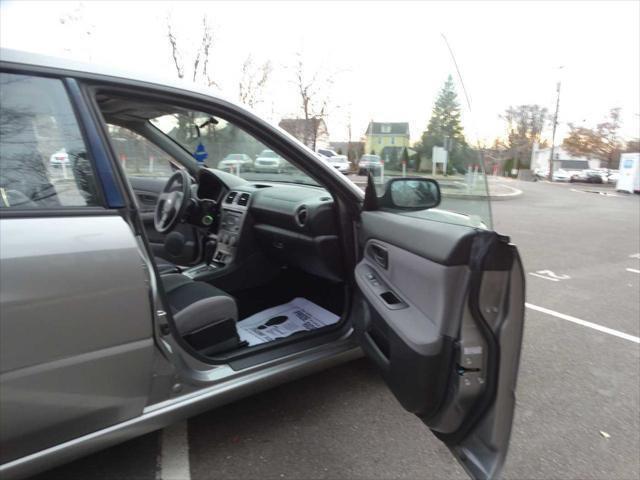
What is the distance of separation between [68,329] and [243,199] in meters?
1.99

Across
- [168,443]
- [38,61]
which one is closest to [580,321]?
[168,443]

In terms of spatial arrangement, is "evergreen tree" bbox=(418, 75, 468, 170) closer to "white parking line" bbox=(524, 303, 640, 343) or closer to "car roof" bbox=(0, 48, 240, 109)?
"car roof" bbox=(0, 48, 240, 109)

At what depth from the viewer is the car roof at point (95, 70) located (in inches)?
59.1

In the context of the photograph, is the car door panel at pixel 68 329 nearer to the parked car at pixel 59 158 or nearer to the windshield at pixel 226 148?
the parked car at pixel 59 158

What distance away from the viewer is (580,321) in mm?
4051

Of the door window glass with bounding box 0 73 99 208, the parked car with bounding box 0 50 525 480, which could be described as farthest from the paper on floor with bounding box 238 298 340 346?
the door window glass with bounding box 0 73 99 208

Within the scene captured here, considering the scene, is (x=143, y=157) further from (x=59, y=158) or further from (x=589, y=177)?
(x=589, y=177)

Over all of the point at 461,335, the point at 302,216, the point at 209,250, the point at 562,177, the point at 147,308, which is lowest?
the point at 562,177

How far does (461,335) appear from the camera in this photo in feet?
5.36

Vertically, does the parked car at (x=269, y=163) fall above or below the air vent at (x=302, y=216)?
above

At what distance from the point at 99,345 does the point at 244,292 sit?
175 cm

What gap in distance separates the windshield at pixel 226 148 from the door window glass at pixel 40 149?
1.12 metres

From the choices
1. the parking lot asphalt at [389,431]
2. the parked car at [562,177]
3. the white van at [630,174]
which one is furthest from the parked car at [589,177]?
the parking lot asphalt at [389,431]

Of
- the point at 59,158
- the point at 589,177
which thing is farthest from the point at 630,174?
the point at 59,158
